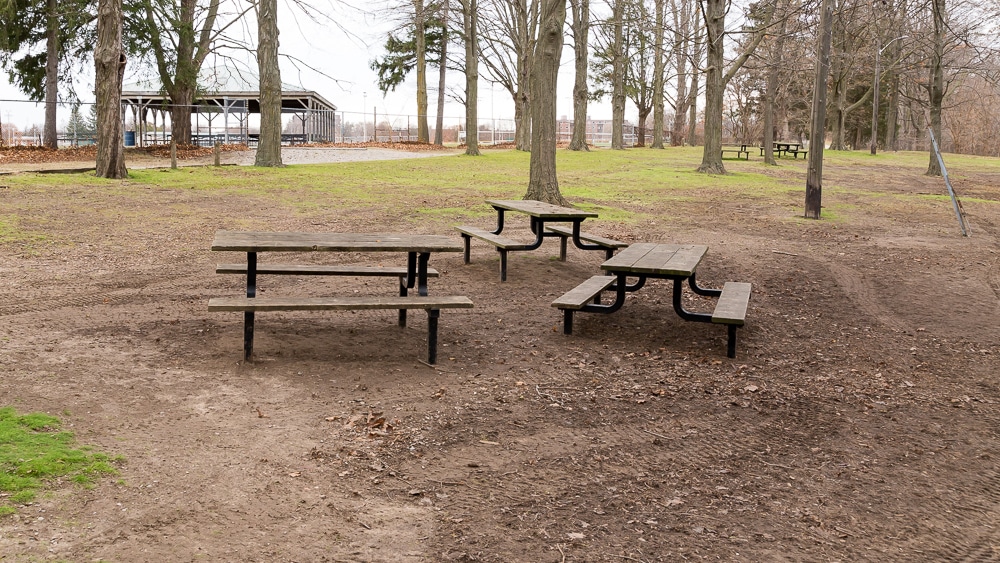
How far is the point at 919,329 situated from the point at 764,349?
170cm

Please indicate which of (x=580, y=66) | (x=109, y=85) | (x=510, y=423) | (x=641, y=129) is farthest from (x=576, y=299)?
(x=641, y=129)

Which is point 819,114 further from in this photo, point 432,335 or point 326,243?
point 326,243

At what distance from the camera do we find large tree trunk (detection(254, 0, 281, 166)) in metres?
24.0

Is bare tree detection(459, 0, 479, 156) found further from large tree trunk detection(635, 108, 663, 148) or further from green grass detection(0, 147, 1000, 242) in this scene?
large tree trunk detection(635, 108, 663, 148)

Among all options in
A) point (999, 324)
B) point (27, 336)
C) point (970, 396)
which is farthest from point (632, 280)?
point (27, 336)

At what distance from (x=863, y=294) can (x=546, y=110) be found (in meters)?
7.59

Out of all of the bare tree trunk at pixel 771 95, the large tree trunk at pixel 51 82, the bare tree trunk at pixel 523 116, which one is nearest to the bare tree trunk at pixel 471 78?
the bare tree trunk at pixel 523 116

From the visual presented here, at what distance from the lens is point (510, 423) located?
4812 mm

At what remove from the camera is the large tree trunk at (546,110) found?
14.6 metres

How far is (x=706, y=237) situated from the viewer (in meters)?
12.9

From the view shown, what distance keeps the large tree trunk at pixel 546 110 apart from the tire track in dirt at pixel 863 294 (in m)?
5.74

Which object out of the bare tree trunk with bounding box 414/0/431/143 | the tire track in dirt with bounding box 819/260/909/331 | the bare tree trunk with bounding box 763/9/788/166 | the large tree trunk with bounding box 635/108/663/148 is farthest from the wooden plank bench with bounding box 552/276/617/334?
the large tree trunk with bounding box 635/108/663/148

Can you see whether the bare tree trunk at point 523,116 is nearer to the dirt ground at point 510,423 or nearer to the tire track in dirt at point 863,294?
the tire track in dirt at point 863,294

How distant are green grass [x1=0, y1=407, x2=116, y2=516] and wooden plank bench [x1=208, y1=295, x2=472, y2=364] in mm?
1400
